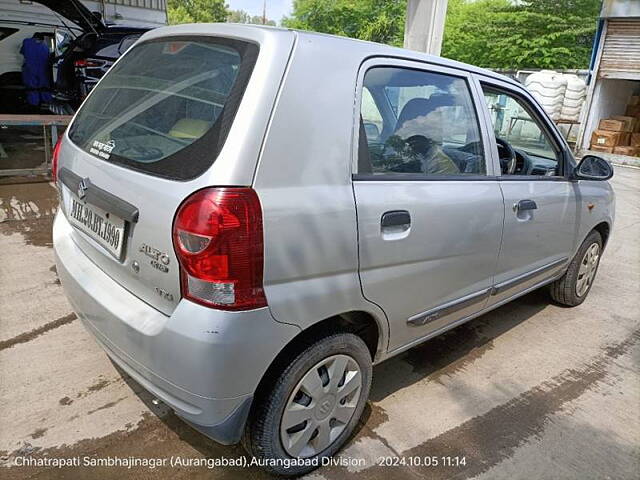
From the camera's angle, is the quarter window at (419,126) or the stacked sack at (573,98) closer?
the quarter window at (419,126)

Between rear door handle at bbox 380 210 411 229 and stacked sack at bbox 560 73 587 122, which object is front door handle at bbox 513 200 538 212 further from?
stacked sack at bbox 560 73 587 122

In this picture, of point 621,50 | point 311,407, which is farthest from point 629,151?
point 311,407

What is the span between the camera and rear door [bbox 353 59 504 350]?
2137mm

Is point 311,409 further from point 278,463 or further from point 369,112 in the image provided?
point 369,112

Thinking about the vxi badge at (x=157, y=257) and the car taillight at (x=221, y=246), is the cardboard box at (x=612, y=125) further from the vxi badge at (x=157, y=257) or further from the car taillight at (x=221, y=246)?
the vxi badge at (x=157, y=257)

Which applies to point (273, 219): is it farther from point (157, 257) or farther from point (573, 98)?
point (573, 98)

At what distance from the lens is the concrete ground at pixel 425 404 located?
2.31 m

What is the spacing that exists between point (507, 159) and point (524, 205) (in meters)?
0.50

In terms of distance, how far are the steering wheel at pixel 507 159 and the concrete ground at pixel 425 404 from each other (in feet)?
3.97

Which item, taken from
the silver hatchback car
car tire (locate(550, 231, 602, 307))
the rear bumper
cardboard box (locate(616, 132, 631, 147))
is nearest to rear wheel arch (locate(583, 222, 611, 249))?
car tire (locate(550, 231, 602, 307))

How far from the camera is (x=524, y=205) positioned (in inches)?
116

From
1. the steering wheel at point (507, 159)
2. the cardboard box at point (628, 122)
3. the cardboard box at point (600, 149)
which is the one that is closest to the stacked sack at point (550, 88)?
the cardboard box at point (600, 149)

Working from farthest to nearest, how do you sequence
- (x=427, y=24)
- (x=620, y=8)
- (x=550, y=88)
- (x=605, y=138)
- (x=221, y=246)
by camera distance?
(x=550, y=88), (x=605, y=138), (x=620, y=8), (x=427, y=24), (x=221, y=246)

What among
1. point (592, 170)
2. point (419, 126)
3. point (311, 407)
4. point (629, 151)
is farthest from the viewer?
point (629, 151)
